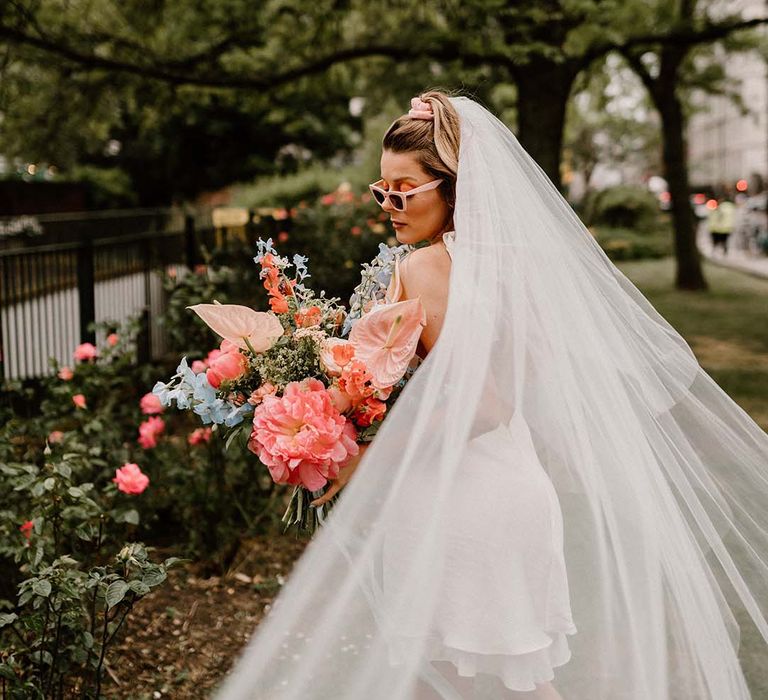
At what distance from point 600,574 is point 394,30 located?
32.4 ft

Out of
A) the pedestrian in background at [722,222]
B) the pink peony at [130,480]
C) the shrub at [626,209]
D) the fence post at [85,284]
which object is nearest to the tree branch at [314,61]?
the fence post at [85,284]

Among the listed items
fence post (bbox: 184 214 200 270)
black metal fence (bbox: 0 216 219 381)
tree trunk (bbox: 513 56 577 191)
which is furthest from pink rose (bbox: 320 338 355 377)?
tree trunk (bbox: 513 56 577 191)

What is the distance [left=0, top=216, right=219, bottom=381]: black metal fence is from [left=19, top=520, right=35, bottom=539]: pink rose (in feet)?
4.71

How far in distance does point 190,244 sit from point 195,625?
5.70m

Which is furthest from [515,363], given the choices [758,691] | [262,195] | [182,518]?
[262,195]

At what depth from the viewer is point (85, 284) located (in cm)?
660

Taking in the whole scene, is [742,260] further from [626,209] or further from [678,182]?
[678,182]

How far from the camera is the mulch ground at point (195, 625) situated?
368cm

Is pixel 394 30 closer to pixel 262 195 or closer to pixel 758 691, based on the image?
pixel 758 691

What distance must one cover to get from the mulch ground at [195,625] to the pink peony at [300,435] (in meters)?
1.62

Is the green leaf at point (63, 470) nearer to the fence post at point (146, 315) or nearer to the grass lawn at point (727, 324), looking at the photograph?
the fence post at point (146, 315)

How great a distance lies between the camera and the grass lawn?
373 inches

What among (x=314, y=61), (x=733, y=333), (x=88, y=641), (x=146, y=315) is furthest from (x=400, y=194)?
(x=733, y=333)

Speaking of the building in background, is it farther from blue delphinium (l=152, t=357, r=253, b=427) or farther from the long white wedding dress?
blue delphinium (l=152, t=357, r=253, b=427)
